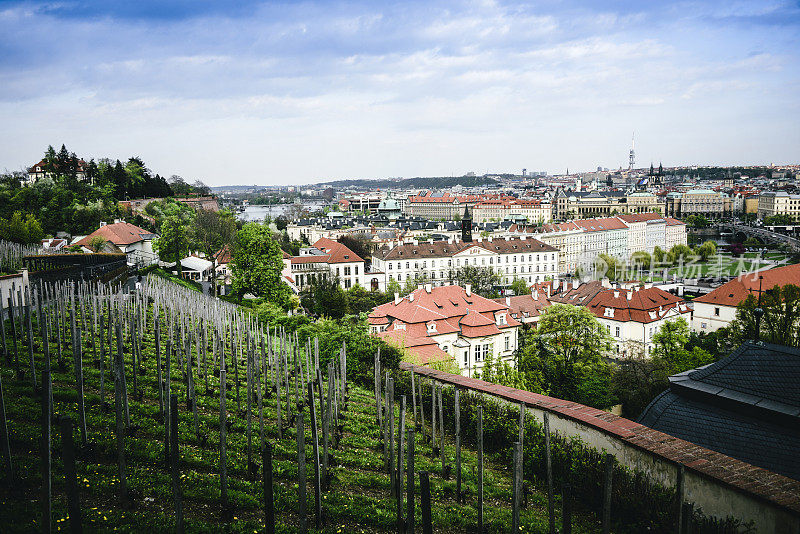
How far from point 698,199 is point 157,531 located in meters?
189

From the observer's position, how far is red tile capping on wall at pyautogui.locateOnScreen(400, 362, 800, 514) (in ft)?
18.4

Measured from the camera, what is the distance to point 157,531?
543 centimetres

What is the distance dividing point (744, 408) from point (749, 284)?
4040 cm

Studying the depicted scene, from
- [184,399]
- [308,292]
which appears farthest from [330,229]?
[184,399]

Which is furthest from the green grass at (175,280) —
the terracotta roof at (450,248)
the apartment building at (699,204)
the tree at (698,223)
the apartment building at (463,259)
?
the apartment building at (699,204)

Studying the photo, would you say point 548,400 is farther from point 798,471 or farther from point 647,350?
point 647,350

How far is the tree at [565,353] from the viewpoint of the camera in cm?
2800

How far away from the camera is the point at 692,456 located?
6.59 metres

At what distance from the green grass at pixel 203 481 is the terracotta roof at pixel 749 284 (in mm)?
39774

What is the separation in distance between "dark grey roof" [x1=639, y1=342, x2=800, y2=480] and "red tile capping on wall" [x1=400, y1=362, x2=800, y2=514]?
8.17 ft

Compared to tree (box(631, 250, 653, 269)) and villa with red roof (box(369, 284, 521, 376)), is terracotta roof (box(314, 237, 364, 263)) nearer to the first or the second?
villa with red roof (box(369, 284, 521, 376))

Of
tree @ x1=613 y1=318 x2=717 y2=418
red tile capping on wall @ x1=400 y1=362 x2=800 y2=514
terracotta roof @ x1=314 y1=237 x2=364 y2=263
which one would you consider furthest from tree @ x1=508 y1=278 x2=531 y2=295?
red tile capping on wall @ x1=400 y1=362 x2=800 y2=514

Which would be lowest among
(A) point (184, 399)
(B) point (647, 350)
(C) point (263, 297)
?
(B) point (647, 350)

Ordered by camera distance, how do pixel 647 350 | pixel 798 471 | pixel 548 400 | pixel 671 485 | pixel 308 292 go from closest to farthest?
pixel 671 485
pixel 798 471
pixel 548 400
pixel 647 350
pixel 308 292
